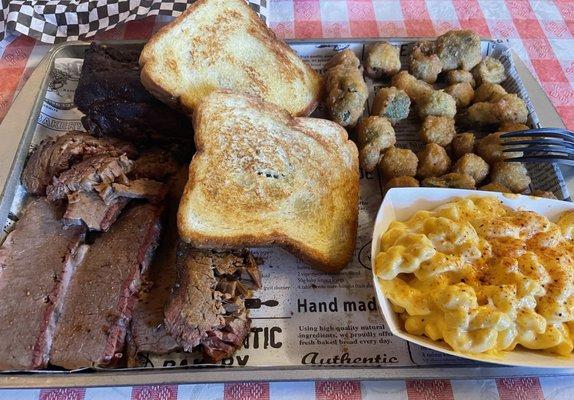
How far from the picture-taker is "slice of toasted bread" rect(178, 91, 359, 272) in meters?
1.71

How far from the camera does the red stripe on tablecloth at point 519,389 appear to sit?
62.2 inches

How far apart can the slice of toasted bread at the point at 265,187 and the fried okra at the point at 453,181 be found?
11.4 inches

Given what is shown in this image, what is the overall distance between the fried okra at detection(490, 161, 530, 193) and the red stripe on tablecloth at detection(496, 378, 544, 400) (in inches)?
27.8

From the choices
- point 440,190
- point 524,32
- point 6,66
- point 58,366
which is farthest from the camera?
point 524,32

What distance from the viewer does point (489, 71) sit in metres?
2.30

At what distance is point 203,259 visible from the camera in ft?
5.49

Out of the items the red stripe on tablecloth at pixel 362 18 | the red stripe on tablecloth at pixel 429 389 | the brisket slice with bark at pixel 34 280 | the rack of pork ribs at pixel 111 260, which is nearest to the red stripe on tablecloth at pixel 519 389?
the red stripe on tablecloth at pixel 429 389

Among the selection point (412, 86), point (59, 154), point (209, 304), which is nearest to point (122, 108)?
point (59, 154)

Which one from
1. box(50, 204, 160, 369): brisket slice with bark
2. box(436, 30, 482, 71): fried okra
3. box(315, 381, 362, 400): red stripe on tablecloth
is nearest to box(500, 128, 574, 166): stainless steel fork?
box(436, 30, 482, 71): fried okra

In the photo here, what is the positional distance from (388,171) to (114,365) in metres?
1.21

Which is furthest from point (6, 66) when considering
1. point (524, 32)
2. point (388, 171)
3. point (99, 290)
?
point (524, 32)

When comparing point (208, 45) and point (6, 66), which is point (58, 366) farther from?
point (6, 66)

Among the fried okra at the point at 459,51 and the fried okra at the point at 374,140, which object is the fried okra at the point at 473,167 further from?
the fried okra at the point at 459,51

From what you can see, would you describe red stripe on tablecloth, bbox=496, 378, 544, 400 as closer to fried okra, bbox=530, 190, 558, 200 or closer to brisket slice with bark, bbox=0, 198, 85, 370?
fried okra, bbox=530, 190, 558, 200
